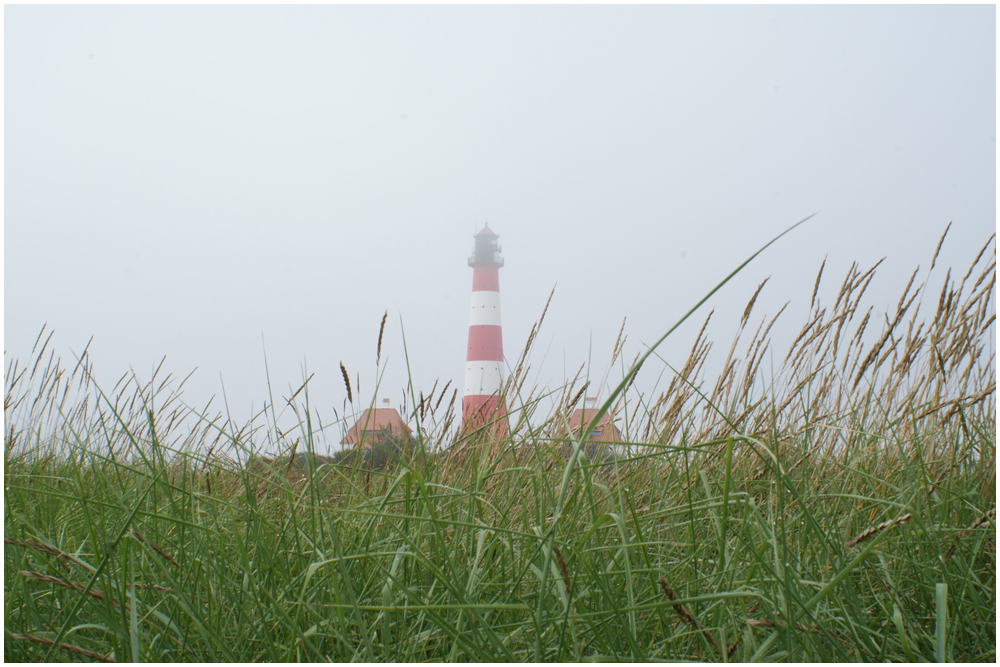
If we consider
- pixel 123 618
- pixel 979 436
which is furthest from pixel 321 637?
pixel 979 436

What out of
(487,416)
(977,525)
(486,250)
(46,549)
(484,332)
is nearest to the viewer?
(46,549)

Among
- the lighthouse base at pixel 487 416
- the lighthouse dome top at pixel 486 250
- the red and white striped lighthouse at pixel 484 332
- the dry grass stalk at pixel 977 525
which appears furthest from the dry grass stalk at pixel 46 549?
the lighthouse dome top at pixel 486 250

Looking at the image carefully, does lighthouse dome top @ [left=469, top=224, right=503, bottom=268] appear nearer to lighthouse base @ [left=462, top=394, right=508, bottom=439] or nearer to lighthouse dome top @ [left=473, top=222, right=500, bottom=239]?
lighthouse dome top @ [left=473, top=222, right=500, bottom=239]

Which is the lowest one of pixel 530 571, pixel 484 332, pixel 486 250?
pixel 530 571

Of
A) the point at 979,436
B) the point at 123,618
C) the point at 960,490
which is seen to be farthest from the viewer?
the point at 979,436

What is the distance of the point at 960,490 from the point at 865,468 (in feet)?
0.66

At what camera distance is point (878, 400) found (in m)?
1.31

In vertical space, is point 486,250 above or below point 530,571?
above

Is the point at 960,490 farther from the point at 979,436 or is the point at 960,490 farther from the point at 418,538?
the point at 418,538

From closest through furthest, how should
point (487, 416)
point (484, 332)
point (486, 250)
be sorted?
1. point (487, 416)
2. point (484, 332)
3. point (486, 250)

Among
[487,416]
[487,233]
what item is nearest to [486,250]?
[487,233]

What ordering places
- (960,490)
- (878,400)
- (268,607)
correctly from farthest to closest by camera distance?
(878,400)
(960,490)
(268,607)

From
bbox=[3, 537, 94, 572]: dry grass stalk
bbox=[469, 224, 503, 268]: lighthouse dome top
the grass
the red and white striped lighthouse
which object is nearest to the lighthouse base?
the grass

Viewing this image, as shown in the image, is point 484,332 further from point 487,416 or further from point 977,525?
point 977,525
